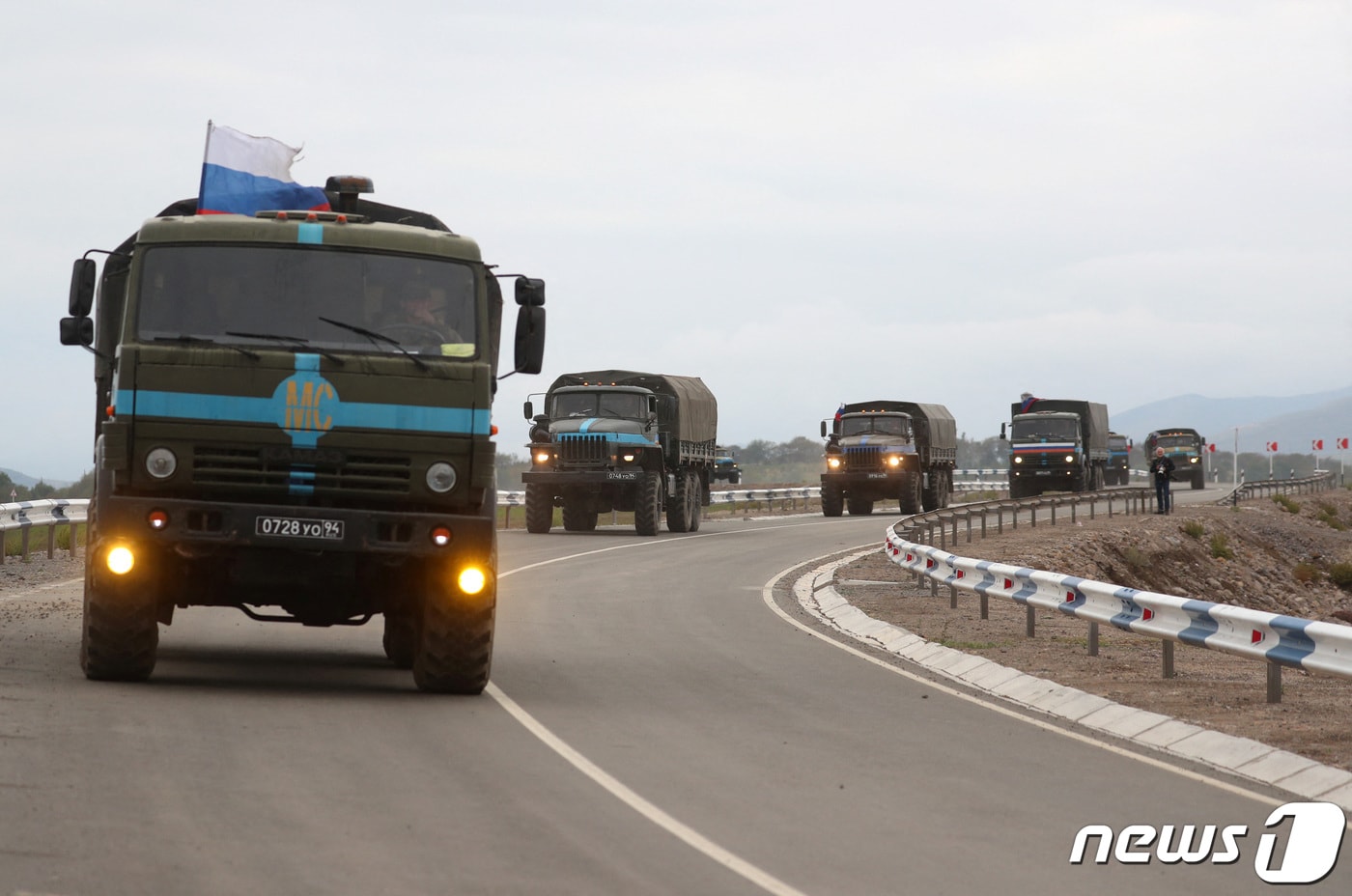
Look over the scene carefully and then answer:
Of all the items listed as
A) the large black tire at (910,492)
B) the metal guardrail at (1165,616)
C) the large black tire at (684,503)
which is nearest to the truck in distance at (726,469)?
the large black tire at (910,492)

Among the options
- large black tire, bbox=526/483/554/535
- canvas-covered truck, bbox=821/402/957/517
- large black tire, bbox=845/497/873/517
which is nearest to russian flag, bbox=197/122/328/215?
large black tire, bbox=526/483/554/535

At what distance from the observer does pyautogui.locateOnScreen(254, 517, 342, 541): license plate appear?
1071 cm

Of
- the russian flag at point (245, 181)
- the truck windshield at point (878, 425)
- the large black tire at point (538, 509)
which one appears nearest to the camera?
the russian flag at point (245, 181)

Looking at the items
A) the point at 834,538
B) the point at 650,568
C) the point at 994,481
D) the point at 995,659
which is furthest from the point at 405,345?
the point at 994,481

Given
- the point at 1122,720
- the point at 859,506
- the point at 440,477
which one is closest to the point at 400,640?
the point at 440,477

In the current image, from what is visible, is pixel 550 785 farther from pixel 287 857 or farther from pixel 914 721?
pixel 914 721

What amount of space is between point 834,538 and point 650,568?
1039cm

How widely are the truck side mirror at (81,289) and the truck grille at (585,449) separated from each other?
75.8 feet

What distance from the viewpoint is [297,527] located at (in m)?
10.8

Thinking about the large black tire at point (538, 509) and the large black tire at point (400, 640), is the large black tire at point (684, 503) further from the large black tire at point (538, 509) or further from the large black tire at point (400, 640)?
the large black tire at point (400, 640)

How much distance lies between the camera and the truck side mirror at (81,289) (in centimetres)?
1107

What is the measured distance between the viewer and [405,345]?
36.2ft

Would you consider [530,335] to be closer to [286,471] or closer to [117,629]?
[286,471]

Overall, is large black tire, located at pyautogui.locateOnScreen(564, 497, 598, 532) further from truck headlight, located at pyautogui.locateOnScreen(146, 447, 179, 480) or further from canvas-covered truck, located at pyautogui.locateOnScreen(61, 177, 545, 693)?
truck headlight, located at pyautogui.locateOnScreen(146, 447, 179, 480)
